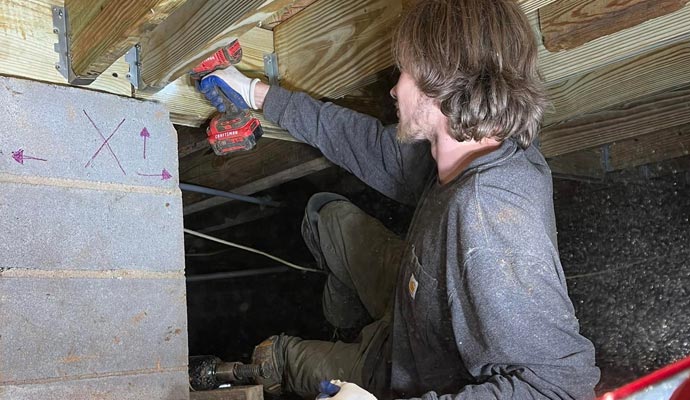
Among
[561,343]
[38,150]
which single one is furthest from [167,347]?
[561,343]

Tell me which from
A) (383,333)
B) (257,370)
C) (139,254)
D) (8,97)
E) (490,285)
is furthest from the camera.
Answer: (257,370)

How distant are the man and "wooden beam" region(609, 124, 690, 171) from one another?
45.3 inches

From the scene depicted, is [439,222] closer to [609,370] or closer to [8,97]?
[8,97]

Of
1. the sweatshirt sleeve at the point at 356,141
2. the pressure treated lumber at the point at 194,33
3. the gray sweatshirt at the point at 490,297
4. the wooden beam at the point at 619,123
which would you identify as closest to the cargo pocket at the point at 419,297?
the gray sweatshirt at the point at 490,297

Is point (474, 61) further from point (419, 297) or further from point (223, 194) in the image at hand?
point (223, 194)

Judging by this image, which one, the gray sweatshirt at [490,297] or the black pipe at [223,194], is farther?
the black pipe at [223,194]

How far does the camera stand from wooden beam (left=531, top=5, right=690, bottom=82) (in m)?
1.59

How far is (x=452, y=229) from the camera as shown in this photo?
4.94ft

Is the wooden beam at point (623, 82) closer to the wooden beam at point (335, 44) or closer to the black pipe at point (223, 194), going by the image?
the wooden beam at point (335, 44)

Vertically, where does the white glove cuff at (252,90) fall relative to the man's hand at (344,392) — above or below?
above

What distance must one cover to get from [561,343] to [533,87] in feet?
2.20

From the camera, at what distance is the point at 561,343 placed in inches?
54.9

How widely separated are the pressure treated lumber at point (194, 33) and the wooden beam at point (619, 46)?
0.82 m

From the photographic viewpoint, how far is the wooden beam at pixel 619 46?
5.20ft
